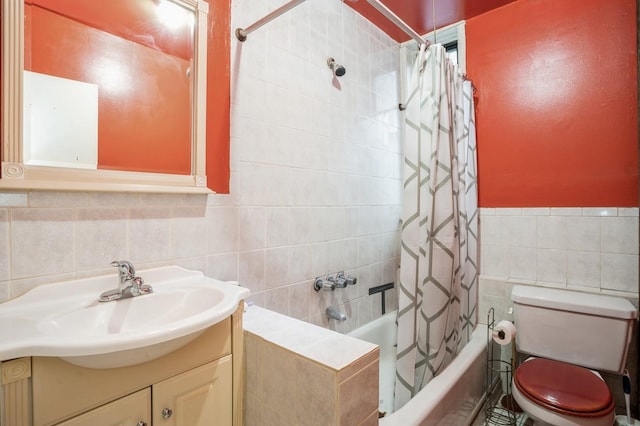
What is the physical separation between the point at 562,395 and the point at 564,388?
2.7 inches

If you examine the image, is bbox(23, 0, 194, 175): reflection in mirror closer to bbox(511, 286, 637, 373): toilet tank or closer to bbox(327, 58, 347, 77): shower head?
bbox(327, 58, 347, 77): shower head

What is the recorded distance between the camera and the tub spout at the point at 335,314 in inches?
68.9

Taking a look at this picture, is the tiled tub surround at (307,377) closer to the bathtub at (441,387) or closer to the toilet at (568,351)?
the bathtub at (441,387)

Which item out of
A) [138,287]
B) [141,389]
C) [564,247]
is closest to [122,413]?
[141,389]

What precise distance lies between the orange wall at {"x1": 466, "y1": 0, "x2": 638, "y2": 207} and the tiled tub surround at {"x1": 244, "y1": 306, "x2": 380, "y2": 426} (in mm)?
1717

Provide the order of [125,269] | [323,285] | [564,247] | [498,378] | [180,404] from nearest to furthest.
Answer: [180,404]
[125,269]
[323,285]
[564,247]
[498,378]

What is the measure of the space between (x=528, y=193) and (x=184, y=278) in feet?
6.92

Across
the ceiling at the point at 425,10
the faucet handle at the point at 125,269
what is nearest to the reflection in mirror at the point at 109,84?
the faucet handle at the point at 125,269

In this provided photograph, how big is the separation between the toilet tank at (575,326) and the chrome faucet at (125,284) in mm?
1933

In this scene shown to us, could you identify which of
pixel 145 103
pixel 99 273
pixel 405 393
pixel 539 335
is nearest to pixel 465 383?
pixel 405 393

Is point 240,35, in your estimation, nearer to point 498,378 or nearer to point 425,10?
point 425,10

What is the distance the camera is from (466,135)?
196 cm

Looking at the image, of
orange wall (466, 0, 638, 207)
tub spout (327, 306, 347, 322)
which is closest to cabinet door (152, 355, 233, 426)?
tub spout (327, 306, 347, 322)

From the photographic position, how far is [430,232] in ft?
5.26
